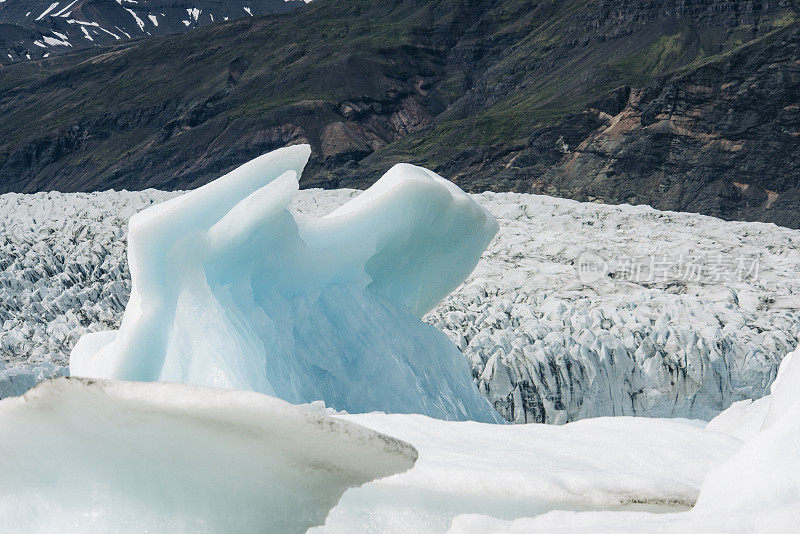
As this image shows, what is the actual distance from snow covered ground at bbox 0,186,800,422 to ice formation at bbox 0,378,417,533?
27.0 ft

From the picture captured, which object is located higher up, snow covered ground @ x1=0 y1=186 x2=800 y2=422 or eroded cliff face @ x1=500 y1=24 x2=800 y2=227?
snow covered ground @ x1=0 y1=186 x2=800 y2=422

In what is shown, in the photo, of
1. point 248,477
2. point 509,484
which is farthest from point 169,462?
point 509,484

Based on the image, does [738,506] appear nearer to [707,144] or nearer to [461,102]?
[707,144]

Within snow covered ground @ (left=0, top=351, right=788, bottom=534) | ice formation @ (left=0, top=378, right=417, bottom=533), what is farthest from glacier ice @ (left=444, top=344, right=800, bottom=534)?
ice formation @ (left=0, top=378, right=417, bottom=533)

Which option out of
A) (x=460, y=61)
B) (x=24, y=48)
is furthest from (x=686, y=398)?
(x=24, y=48)

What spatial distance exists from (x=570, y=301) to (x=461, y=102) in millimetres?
74858

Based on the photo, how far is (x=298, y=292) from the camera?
7359 millimetres

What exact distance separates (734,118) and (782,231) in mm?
39568

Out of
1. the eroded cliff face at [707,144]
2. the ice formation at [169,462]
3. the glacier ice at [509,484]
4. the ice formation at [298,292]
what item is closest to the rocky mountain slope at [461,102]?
the eroded cliff face at [707,144]

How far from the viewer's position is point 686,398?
38.3ft

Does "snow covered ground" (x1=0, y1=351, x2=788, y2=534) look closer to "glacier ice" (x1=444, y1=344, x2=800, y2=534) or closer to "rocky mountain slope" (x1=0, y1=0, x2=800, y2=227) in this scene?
"glacier ice" (x1=444, y1=344, x2=800, y2=534)

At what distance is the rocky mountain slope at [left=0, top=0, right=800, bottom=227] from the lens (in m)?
54.5

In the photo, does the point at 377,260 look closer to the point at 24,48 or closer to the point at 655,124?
the point at 655,124

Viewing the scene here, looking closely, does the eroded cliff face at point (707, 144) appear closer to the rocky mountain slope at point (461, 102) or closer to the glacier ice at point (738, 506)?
the rocky mountain slope at point (461, 102)
